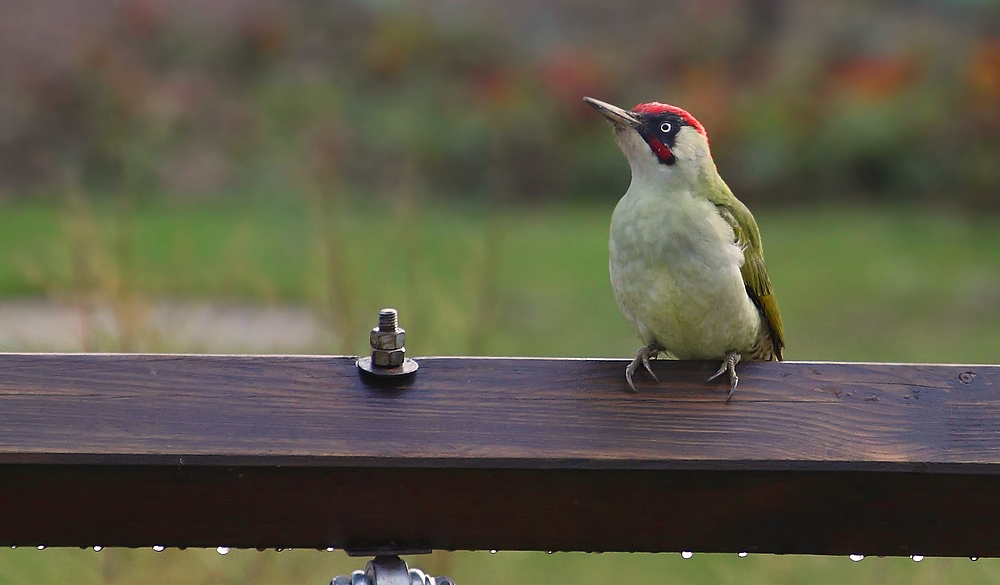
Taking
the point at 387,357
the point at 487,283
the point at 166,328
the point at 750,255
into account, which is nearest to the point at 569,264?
the point at 166,328

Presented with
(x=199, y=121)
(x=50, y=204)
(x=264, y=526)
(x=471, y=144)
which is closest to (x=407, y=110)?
(x=471, y=144)

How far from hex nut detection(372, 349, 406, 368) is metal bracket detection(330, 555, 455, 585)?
0.31 metres

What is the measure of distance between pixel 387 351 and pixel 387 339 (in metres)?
0.03

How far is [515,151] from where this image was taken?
30.7ft

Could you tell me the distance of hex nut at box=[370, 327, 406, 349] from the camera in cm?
187

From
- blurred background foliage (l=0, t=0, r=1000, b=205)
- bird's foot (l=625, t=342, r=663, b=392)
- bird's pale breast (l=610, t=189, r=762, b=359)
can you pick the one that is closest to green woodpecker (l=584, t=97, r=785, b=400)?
bird's pale breast (l=610, t=189, r=762, b=359)

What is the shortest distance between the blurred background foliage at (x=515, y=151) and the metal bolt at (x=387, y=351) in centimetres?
216

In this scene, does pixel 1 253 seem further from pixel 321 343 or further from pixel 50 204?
pixel 321 343

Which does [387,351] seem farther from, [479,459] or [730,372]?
[730,372]

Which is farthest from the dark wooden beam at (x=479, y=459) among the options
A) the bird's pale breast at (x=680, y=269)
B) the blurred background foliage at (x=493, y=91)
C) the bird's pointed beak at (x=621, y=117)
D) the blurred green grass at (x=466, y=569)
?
the blurred background foliage at (x=493, y=91)

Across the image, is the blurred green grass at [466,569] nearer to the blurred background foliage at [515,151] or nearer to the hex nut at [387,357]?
the blurred background foliage at [515,151]

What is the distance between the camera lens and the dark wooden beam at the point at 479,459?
5.97 feet

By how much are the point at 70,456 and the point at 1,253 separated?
566 cm

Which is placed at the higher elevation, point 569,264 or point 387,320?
point 569,264
